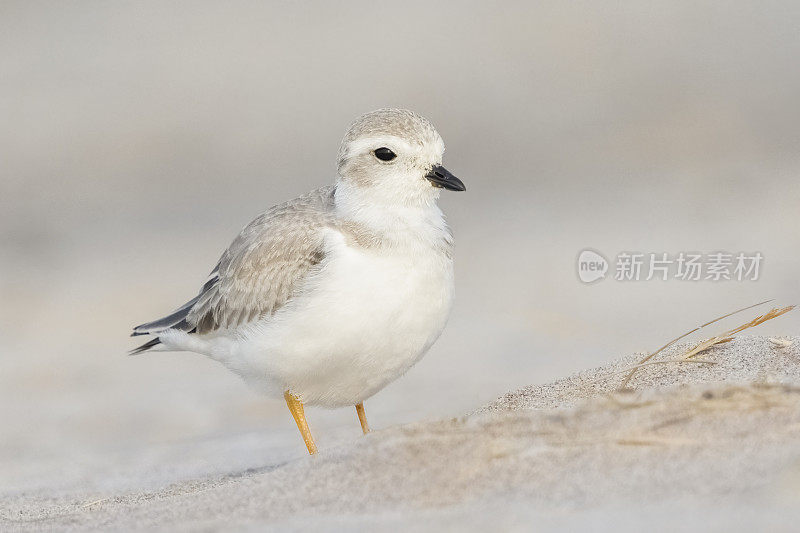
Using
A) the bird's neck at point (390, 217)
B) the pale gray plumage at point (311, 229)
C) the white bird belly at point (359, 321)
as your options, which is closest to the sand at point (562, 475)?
the white bird belly at point (359, 321)

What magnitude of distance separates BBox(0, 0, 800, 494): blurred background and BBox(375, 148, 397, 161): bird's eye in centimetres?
349

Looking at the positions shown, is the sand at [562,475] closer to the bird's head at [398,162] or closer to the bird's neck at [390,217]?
the bird's neck at [390,217]

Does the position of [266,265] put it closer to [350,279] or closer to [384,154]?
[350,279]

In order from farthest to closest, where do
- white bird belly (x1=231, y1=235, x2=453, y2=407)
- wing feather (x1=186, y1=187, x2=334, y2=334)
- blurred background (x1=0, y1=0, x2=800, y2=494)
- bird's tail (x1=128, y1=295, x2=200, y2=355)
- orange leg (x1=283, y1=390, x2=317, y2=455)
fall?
blurred background (x1=0, y1=0, x2=800, y2=494) < bird's tail (x1=128, y1=295, x2=200, y2=355) < orange leg (x1=283, y1=390, x2=317, y2=455) < wing feather (x1=186, y1=187, x2=334, y2=334) < white bird belly (x1=231, y1=235, x2=453, y2=407)

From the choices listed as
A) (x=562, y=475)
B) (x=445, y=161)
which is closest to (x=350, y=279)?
(x=562, y=475)

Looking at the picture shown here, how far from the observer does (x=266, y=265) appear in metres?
5.82

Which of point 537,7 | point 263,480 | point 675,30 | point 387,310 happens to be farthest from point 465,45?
point 263,480

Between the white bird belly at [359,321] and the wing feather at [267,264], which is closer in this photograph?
the white bird belly at [359,321]

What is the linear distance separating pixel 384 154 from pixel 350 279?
0.79m

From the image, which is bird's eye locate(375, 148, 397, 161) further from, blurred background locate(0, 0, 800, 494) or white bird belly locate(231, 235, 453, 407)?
blurred background locate(0, 0, 800, 494)

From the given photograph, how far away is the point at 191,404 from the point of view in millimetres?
9258

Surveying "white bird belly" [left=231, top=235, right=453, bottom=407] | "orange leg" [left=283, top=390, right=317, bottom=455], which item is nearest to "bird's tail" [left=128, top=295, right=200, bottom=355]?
"orange leg" [left=283, top=390, right=317, bottom=455]

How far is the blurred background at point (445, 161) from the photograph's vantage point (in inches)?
393

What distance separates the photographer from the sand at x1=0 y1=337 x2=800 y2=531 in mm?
3213
